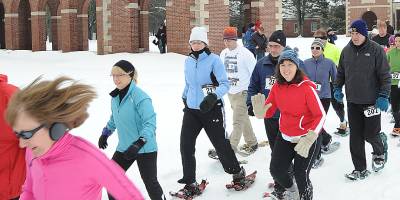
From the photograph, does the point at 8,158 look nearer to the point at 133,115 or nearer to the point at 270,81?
the point at 133,115

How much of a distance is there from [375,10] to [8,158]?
42.2 metres

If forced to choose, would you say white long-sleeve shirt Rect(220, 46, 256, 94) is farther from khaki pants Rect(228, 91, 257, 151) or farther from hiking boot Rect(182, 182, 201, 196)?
hiking boot Rect(182, 182, 201, 196)

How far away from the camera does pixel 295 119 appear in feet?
15.3

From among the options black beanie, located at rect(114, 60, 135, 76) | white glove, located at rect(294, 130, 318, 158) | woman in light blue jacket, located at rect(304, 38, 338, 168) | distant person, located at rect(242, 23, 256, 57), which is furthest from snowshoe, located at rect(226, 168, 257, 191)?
distant person, located at rect(242, 23, 256, 57)

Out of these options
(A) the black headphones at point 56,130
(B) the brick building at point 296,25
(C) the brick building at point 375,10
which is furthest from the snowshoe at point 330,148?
(B) the brick building at point 296,25

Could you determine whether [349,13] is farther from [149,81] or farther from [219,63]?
[219,63]

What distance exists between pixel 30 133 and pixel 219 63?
3483 mm

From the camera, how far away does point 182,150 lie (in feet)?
18.6

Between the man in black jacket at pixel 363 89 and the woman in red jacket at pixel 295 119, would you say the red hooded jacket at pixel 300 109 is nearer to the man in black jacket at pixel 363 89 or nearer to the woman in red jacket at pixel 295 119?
the woman in red jacket at pixel 295 119

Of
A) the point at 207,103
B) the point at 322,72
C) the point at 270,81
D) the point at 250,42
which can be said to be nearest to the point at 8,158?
the point at 207,103

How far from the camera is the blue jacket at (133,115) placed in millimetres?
4430

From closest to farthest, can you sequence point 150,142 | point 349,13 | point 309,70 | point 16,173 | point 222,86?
point 16,173
point 150,142
point 222,86
point 309,70
point 349,13

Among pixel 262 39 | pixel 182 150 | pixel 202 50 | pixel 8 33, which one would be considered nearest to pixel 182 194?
pixel 182 150

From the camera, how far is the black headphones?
7.68ft
